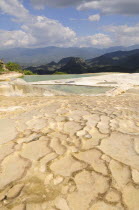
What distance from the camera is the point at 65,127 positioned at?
10.4 ft

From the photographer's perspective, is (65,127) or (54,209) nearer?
(54,209)

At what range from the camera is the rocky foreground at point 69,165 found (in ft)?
4.96

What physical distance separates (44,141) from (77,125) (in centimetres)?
86

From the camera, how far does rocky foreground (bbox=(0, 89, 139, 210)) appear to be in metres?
1.51

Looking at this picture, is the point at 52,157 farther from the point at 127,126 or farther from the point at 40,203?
the point at 127,126

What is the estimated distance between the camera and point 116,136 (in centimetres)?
279

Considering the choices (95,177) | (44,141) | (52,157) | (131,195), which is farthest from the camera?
(44,141)

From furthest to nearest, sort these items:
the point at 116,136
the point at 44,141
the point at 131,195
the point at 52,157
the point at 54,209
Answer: the point at 116,136 → the point at 44,141 → the point at 52,157 → the point at 131,195 → the point at 54,209

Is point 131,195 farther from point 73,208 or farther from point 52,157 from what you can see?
point 52,157

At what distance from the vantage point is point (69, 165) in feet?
6.62

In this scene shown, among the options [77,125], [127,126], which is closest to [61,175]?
[77,125]

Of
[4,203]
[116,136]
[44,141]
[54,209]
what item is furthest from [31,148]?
[116,136]

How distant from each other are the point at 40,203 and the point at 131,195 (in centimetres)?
81

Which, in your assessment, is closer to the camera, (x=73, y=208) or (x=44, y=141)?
(x=73, y=208)
